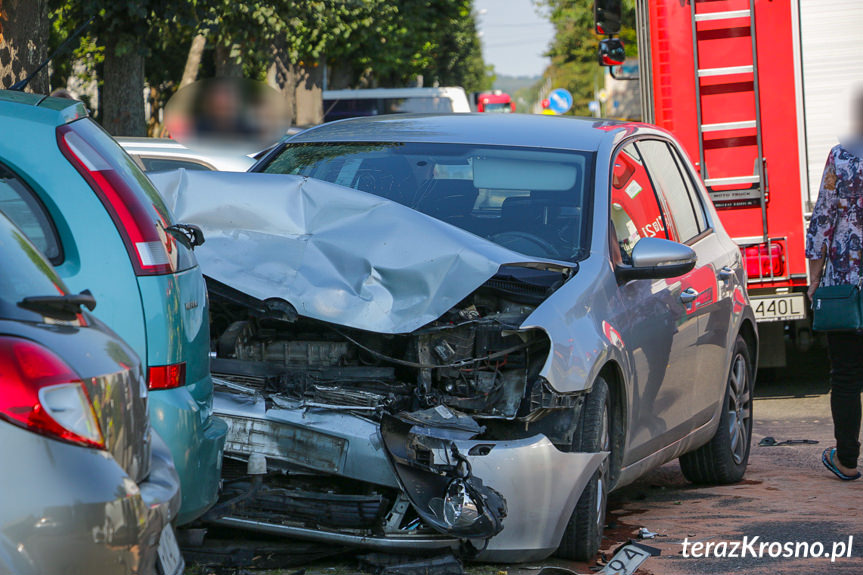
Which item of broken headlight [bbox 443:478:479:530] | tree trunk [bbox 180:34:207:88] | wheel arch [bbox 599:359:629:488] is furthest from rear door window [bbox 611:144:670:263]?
tree trunk [bbox 180:34:207:88]

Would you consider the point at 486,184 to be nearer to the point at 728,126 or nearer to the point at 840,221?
the point at 840,221

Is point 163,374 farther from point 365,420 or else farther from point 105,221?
point 365,420

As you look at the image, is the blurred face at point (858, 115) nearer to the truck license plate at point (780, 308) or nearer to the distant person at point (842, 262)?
the distant person at point (842, 262)

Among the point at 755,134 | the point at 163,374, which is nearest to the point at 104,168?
the point at 163,374

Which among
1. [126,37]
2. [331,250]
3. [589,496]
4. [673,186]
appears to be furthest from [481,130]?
[126,37]

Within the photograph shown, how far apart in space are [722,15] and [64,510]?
347 inches

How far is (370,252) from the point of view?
546 cm

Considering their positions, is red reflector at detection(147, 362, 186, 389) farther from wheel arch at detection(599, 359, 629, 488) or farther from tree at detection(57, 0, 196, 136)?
tree at detection(57, 0, 196, 136)

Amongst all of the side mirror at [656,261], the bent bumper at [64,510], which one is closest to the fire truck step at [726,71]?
the side mirror at [656,261]

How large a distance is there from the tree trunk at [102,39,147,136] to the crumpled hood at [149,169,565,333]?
10.8 metres

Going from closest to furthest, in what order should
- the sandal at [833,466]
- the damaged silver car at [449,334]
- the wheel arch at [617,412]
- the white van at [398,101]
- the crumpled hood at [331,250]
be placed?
the damaged silver car at [449,334] < the crumpled hood at [331,250] < the wheel arch at [617,412] < the sandal at [833,466] < the white van at [398,101]

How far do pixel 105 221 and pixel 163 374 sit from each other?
18.6 inches

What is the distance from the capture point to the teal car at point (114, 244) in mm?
3828

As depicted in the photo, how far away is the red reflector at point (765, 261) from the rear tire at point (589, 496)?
17.2 feet
